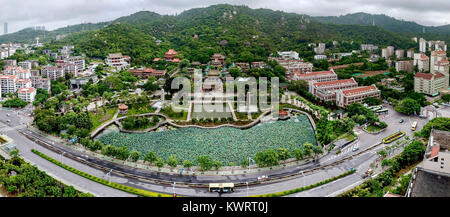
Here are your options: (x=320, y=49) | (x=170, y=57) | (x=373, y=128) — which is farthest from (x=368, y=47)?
(x=373, y=128)

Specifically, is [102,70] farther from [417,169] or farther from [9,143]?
[417,169]

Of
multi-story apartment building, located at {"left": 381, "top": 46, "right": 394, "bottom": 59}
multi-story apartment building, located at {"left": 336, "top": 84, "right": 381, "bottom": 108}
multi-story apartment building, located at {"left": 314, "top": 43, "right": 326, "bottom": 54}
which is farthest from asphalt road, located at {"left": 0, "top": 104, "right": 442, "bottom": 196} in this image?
multi-story apartment building, located at {"left": 381, "top": 46, "right": 394, "bottom": 59}

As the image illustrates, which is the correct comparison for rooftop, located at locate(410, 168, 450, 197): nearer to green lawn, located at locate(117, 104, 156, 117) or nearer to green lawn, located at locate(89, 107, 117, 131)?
green lawn, located at locate(117, 104, 156, 117)

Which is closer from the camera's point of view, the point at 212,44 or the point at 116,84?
the point at 116,84

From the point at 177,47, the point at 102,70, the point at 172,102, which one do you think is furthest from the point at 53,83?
the point at 177,47

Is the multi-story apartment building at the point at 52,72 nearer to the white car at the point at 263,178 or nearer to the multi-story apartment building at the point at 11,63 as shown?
the multi-story apartment building at the point at 11,63

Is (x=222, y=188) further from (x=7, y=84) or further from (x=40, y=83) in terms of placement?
(x=7, y=84)
